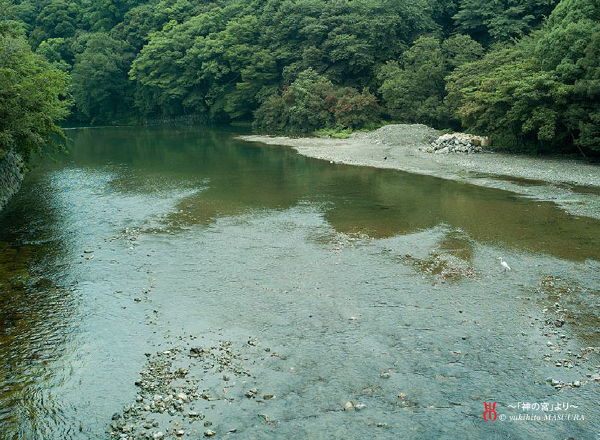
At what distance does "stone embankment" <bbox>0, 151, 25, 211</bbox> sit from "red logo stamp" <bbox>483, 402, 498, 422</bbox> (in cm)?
2446

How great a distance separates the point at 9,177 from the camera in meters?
28.3

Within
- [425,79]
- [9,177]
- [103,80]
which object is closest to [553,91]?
[425,79]

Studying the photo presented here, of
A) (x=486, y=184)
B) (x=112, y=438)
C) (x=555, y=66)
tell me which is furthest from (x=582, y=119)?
(x=112, y=438)

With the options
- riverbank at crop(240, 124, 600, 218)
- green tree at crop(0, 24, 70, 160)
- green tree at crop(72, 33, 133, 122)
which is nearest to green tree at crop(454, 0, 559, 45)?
riverbank at crop(240, 124, 600, 218)

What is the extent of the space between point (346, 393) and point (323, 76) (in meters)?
59.1

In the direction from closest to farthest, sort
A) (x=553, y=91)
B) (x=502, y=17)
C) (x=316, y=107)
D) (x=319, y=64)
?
(x=553, y=91)
(x=502, y=17)
(x=316, y=107)
(x=319, y=64)

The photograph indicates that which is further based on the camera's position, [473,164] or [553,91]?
[473,164]

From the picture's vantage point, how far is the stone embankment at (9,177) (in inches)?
1032

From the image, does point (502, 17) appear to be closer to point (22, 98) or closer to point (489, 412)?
point (22, 98)

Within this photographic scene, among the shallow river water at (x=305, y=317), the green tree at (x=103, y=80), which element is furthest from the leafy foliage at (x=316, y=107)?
the green tree at (x=103, y=80)

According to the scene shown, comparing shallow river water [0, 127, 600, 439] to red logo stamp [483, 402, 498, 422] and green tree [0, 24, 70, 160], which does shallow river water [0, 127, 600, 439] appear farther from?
green tree [0, 24, 70, 160]

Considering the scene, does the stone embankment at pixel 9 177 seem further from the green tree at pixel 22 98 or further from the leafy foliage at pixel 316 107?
the leafy foliage at pixel 316 107

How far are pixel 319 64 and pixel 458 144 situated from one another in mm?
29680

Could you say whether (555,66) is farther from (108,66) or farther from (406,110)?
(108,66)
